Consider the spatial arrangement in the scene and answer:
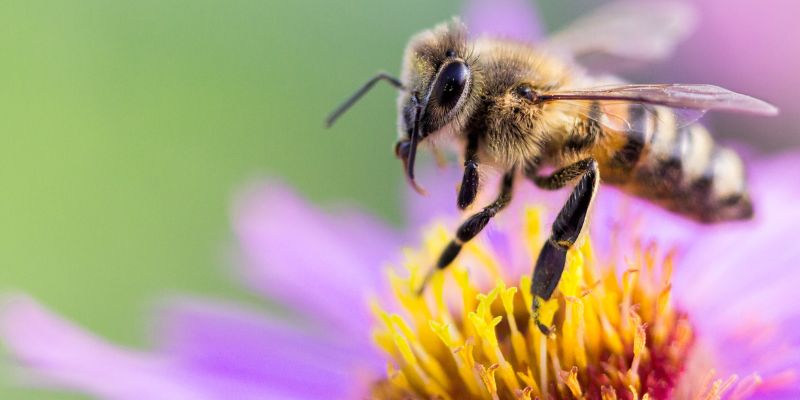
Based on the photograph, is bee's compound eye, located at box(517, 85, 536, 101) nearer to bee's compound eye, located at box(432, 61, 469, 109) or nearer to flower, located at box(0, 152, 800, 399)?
bee's compound eye, located at box(432, 61, 469, 109)

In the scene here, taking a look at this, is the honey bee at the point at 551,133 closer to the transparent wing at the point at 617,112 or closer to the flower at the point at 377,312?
the transparent wing at the point at 617,112

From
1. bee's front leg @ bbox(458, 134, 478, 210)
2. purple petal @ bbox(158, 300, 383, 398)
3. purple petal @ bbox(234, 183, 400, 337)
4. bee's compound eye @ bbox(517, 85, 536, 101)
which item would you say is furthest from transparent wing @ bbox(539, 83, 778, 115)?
purple petal @ bbox(234, 183, 400, 337)

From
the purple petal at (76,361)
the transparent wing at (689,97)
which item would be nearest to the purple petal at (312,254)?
the purple petal at (76,361)

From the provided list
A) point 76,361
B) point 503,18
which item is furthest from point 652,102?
point 503,18

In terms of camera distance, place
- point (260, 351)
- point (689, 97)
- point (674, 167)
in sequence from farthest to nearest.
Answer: point (260, 351), point (674, 167), point (689, 97)

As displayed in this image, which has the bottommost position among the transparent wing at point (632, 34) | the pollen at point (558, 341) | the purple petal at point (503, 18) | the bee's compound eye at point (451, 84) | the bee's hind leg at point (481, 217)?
the pollen at point (558, 341)

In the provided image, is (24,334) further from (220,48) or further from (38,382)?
(220,48)

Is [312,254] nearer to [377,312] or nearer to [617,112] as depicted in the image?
[377,312]
